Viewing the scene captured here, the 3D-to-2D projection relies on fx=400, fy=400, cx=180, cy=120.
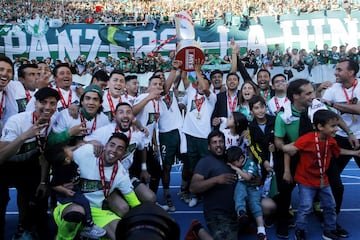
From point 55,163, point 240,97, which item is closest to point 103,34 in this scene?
point 240,97

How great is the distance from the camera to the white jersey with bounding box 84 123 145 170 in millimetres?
4270

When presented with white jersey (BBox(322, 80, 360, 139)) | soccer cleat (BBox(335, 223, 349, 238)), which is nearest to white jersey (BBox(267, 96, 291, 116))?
white jersey (BBox(322, 80, 360, 139))

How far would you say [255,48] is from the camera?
62.2 feet

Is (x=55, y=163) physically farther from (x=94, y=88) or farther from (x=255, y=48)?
(x=255, y=48)

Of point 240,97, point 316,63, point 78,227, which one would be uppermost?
point 316,63

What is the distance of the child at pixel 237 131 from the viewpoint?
187 inches

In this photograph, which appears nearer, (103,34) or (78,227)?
(78,227)

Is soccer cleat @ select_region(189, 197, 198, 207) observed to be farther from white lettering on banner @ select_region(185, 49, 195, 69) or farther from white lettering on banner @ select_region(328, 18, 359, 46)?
white lettering on banner @ select_region(328, 18, 359, 46)

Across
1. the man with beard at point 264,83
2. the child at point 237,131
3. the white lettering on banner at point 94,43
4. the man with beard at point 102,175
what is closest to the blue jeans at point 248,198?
the child at point 237,131

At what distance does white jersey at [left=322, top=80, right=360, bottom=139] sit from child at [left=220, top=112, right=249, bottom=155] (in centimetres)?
111

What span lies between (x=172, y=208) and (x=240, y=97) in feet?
5.90

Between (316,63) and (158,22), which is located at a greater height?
(158,22)

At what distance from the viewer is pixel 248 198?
4.34 metres

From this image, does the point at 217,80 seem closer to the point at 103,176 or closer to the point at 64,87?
the point at 64,87
